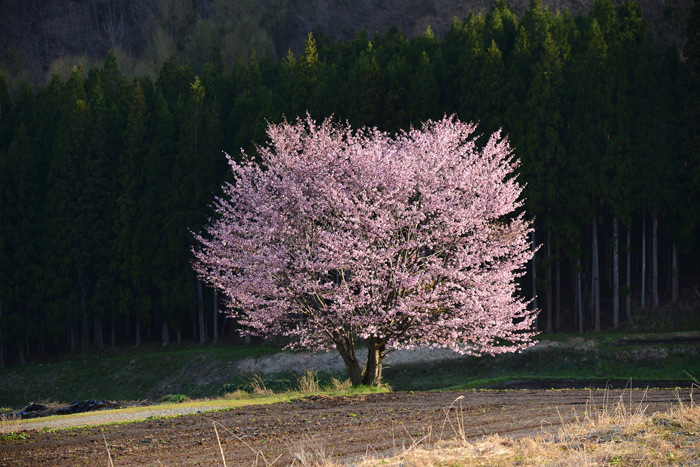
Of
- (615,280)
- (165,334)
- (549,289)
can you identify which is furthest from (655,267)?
(165,334)

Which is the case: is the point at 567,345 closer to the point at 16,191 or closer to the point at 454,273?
the point at 454,273

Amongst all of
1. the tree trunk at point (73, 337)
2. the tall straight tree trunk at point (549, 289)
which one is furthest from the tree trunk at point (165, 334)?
the tall straight tree trunk at point (549, 289)

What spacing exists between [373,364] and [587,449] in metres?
11.7

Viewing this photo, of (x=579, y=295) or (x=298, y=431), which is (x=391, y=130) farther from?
(x=298, y=431)

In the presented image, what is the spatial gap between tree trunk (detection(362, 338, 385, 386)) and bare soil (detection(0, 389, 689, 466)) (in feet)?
11.3

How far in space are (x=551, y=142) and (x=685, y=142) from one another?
18.5 ft

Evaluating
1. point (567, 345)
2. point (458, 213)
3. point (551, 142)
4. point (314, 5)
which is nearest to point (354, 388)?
point (458, 213)

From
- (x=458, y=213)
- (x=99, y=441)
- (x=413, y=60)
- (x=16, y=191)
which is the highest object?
(x=413, y=60)

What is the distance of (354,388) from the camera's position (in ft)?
59.8

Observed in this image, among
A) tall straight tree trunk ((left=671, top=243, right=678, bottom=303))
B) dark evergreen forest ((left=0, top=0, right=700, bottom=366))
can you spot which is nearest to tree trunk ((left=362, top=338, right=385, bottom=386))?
dark evergreen forest ((left=0, top=0, right=700, bottom=366))

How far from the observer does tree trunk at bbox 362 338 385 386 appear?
18.6 metres

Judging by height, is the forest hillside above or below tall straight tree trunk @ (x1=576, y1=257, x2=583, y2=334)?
above

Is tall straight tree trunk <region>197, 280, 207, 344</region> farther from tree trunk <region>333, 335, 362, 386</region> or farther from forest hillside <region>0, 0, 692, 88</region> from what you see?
forest hillside <region>0, 0, 692, 88</region>

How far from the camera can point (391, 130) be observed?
3475 centimetres
